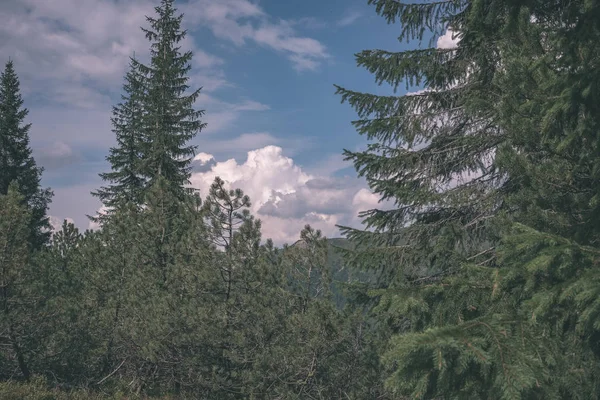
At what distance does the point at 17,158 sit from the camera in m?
27.6

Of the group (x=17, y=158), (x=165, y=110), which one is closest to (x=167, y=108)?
(x=165, y=110)

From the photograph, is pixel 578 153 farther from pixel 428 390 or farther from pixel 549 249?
pixel 428 390

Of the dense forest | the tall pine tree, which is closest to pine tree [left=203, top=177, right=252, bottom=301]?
the dense forest

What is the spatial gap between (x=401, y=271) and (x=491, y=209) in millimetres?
1863

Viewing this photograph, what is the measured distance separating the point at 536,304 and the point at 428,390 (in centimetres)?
104

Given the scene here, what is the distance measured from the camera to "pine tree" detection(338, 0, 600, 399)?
2.95m

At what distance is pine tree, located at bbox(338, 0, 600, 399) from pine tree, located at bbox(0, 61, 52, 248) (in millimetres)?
24937

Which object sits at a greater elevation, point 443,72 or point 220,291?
point 443,72

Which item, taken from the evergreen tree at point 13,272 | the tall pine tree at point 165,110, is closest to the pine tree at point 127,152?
the tall pine tree at point 165,110

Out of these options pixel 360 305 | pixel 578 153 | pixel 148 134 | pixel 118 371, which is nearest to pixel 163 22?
pixel 148 134

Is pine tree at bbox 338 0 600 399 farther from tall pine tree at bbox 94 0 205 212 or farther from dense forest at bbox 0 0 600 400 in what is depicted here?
tall pine tree at bbox 94 0 205 212

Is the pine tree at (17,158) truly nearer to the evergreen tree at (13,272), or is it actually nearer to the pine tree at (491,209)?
the evergreen tree at (13,272)

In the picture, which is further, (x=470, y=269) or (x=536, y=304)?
(x=470, y=269)

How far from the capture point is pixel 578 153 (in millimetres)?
4934
